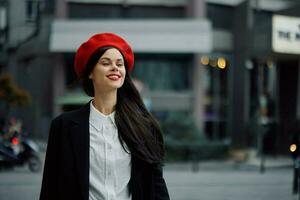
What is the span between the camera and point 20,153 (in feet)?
48.6

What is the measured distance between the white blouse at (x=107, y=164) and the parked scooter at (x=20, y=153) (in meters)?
12.3

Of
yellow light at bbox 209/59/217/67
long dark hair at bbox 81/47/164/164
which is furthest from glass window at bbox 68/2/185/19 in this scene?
long dark hair at bbox 81/47/164/164

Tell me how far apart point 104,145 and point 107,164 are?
83 mm

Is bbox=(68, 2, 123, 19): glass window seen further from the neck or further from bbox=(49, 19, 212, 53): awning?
the neck

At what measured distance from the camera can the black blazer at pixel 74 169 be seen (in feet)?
8.05

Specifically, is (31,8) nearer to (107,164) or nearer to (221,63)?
(107,164)

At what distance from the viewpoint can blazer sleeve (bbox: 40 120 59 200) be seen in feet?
8.26

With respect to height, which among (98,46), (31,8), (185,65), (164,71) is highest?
(31,8)

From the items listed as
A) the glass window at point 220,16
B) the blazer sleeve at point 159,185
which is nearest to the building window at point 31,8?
the blazer sleeve at point 159,185

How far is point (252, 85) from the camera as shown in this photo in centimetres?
3025

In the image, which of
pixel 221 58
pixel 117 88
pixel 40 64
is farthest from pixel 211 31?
pixel 117 88

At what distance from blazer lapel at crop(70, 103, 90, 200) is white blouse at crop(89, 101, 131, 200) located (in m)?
0.03

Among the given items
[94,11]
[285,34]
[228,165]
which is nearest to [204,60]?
[94,11]

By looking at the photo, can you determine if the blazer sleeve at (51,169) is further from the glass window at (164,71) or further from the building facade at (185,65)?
the glass window at (164,71)
